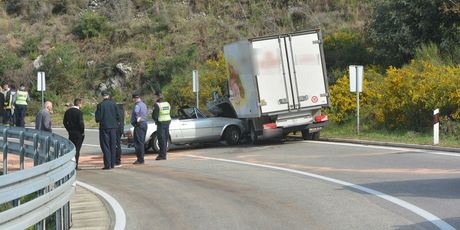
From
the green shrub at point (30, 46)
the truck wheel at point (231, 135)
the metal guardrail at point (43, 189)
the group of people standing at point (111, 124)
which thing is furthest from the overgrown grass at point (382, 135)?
the green shrub at point (30, 46)

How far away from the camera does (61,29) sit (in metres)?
43.1

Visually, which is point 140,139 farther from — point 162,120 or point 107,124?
point 107,124

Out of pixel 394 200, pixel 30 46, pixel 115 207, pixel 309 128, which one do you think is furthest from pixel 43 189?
pixel 30 46

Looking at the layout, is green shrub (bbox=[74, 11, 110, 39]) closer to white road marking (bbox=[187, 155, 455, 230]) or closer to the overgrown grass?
the overgrown grass

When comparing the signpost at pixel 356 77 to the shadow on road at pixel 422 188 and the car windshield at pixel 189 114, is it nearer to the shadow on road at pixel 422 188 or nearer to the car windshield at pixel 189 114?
the car windshield at pixel 189 114

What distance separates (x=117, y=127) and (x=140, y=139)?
104 cm

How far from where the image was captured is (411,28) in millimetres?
26266

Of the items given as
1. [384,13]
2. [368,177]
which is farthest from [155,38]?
[368,177]

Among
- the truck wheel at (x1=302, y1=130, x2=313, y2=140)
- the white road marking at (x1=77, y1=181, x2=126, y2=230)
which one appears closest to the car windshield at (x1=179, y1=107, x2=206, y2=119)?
the truck wheel at (x1=302, y1=130, x2=313, y2=140)

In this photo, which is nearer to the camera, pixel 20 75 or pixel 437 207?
pixel 437 207

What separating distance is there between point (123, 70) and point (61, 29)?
8648 mm

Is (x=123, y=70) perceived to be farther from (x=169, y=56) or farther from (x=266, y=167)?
(x=266, y=167)

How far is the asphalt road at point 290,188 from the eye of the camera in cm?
852

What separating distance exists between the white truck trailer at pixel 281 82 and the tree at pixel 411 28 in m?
8.11
